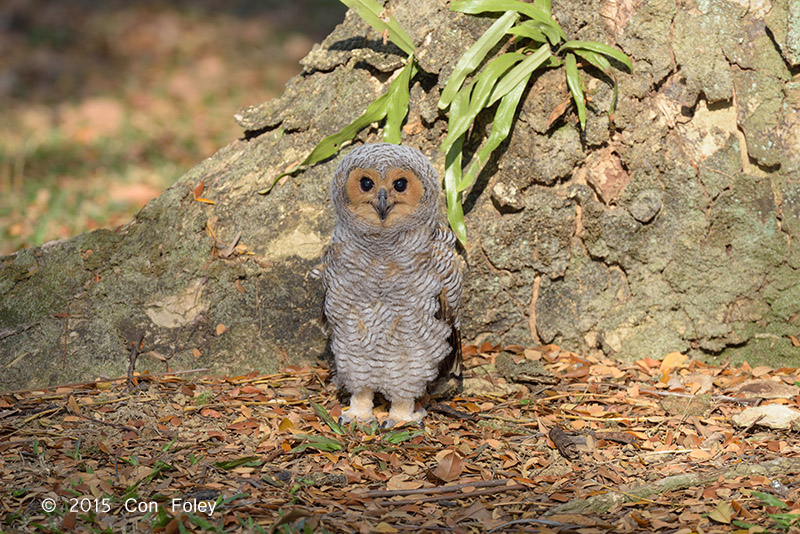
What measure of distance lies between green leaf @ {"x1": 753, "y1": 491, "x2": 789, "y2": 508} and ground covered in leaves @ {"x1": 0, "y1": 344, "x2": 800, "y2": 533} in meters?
0.01

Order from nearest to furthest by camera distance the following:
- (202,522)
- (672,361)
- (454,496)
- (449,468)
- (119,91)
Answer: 1. (202,522)
2. (454,496)
3. (449,468)
4. (672,361)
5. (119,91)

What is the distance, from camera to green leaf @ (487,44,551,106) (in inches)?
148

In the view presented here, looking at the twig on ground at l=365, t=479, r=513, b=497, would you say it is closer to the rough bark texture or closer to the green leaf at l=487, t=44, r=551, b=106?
the rough bark texture

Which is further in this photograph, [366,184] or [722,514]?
[366,184]

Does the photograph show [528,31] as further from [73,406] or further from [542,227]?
[73,406]

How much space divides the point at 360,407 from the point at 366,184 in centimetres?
118

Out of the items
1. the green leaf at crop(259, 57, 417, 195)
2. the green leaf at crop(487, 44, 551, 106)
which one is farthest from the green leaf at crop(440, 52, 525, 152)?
the green leaf at crop(259, 57, 417, 195)

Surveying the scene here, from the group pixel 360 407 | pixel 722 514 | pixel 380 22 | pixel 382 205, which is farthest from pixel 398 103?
pixel 722 514

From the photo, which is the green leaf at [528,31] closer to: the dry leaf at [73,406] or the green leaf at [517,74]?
the green leaf at [517,74]

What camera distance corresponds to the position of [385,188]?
→ 3.21 metres

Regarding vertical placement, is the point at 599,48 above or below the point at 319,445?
above

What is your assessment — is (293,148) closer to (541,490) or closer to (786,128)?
(541,490)

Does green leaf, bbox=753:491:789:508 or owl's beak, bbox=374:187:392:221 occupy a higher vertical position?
owl's beak, bbox=374:187:392:221

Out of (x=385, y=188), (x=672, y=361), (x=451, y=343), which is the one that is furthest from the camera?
(x=672, y=361)
